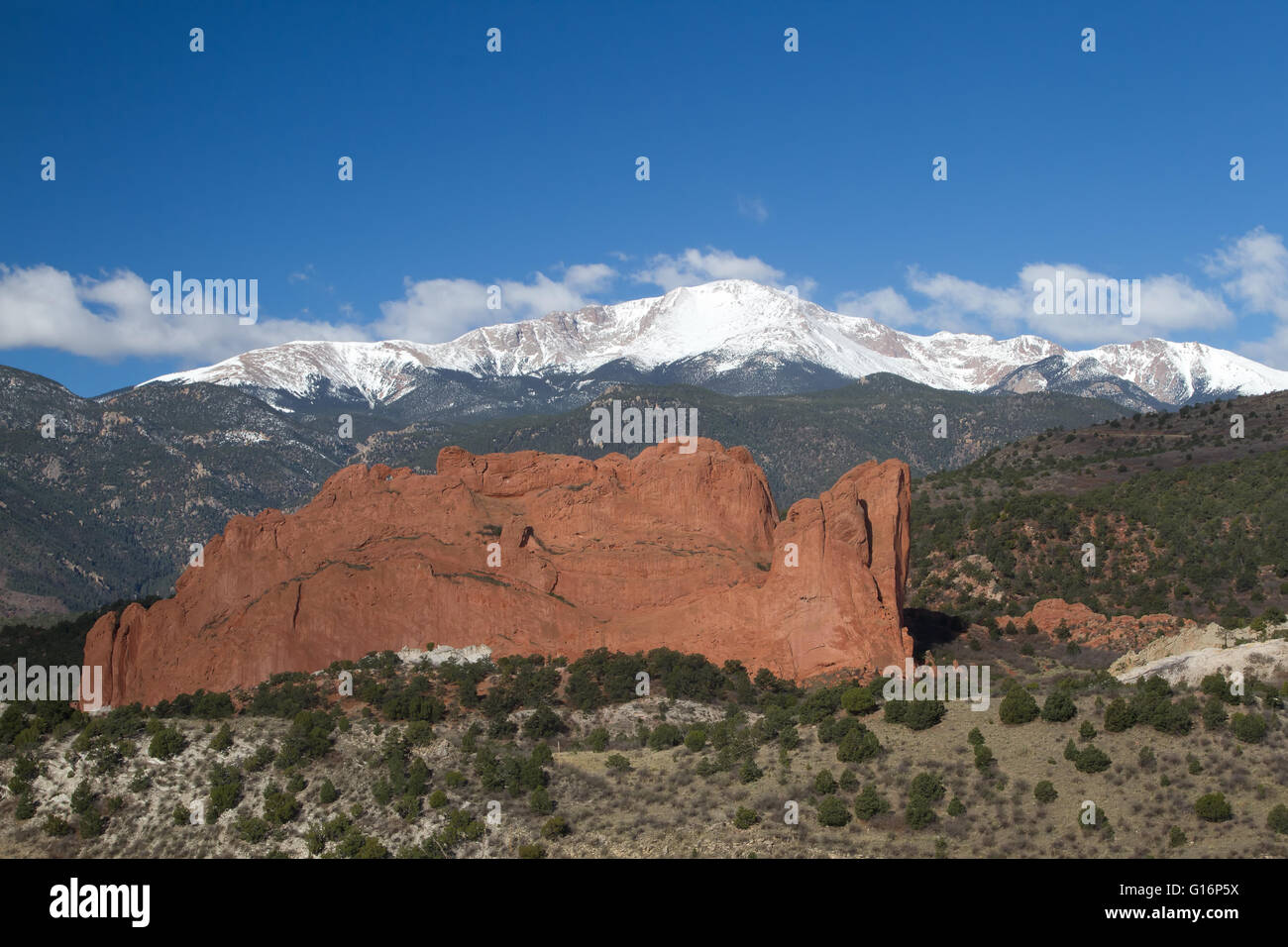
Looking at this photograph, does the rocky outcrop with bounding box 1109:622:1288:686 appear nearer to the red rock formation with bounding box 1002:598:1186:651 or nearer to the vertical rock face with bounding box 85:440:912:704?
the red rock formation with bounding box 1002:598:1186:651

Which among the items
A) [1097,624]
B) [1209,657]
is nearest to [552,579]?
[1209,657]

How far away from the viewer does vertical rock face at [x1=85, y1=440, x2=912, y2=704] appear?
55.3 m

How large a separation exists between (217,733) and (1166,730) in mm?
37743

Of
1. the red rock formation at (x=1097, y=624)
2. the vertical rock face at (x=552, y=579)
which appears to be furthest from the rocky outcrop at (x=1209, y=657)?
the vertical rock face at (x=552, y=579)

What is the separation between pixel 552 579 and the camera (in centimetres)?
5925

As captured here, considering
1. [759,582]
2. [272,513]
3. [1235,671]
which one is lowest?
[1235,671]

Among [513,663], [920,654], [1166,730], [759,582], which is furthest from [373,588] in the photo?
[1166,730]

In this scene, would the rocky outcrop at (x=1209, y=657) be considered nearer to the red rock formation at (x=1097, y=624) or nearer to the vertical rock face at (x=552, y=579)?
the red rock formation at (x=1097, y=624)

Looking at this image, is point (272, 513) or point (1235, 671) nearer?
point (1235, 671)

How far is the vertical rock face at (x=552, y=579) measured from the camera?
182 feet

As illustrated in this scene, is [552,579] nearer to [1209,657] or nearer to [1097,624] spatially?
[1209,657]

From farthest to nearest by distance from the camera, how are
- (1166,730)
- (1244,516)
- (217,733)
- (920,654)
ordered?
(1244,516), (920,654), (217,733), (1166,730)

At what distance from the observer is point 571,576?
59.4 meters

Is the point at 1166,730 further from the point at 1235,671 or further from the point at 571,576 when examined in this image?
the point at 571,576
